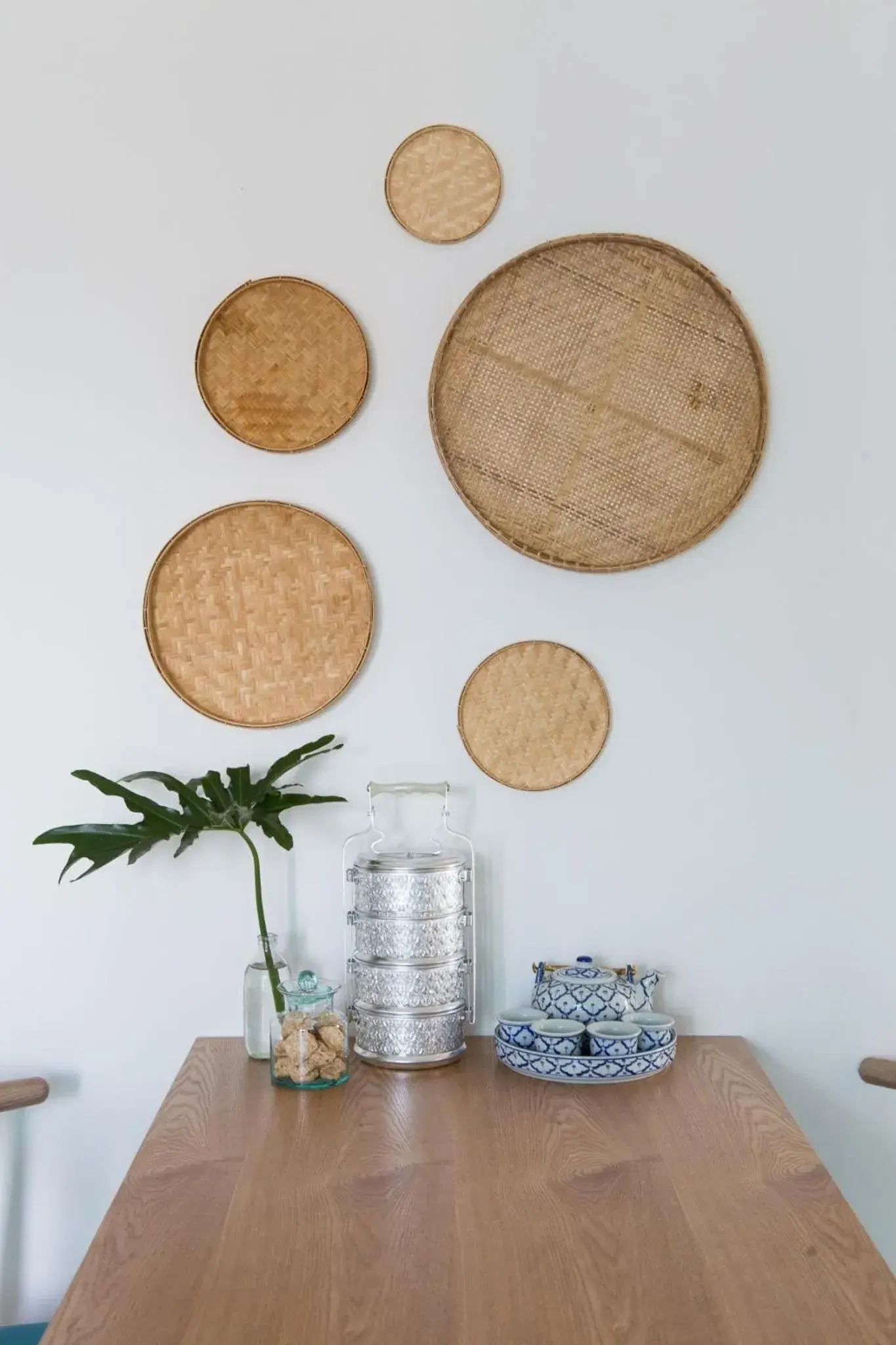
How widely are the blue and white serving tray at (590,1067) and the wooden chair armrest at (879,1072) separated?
0.29 m

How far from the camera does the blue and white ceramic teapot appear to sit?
1519 millimetres

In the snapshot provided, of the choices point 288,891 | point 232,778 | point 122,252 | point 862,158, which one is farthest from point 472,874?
point 862,158

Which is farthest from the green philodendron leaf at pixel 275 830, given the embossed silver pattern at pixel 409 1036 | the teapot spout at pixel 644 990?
the teapot spout at pixel 644 990

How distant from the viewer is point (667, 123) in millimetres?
1684

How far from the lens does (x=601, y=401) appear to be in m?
1.66

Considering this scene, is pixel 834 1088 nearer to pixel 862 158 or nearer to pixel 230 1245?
pixel 230 1245

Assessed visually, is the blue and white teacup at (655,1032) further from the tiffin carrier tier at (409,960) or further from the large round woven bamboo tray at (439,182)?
the large round woven bamboo tray at (439,182)

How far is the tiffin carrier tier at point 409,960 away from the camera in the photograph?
1.50 meters

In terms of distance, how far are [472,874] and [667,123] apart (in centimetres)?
108

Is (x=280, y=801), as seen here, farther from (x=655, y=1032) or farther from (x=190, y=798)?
(x=655, y=1032)

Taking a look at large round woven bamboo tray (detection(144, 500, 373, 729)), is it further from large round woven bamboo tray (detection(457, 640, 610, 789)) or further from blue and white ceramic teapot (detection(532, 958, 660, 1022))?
blue and white ceramic teapot (detection(532, 958, 660, 1022))

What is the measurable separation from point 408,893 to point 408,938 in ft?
0.19

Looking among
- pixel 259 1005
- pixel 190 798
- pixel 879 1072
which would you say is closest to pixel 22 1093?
pixel 259 1005

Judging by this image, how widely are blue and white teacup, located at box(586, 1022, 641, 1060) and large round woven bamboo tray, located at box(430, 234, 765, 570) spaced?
0.60 meters
